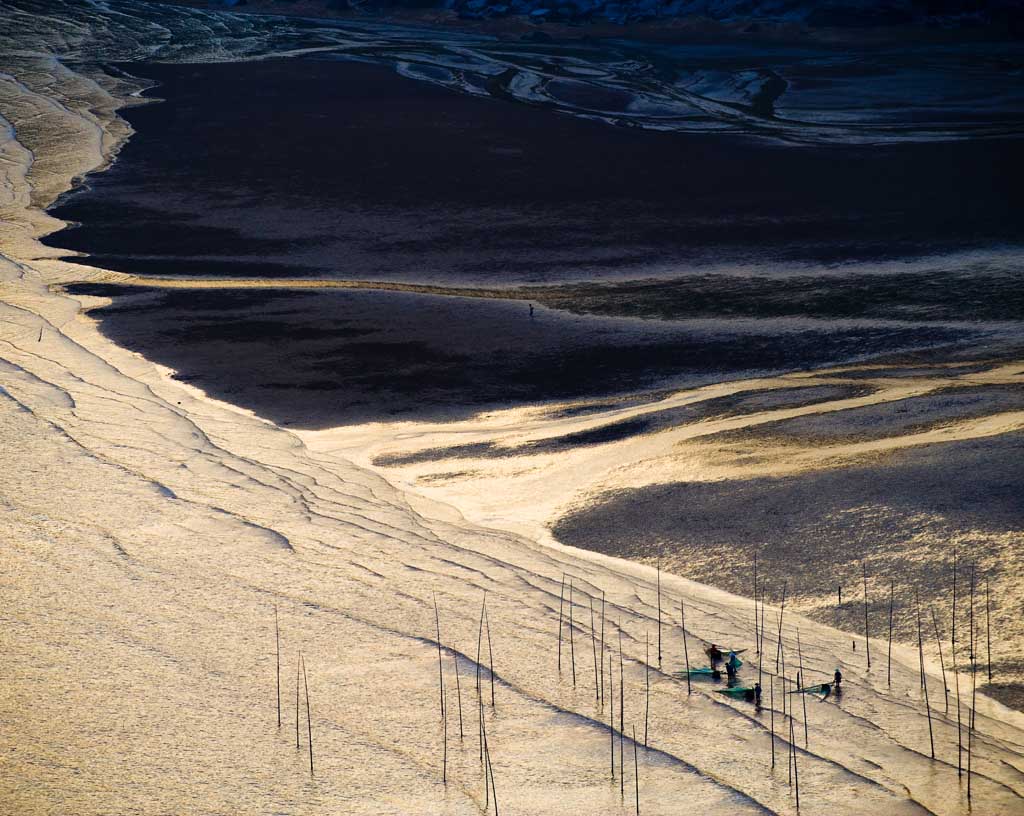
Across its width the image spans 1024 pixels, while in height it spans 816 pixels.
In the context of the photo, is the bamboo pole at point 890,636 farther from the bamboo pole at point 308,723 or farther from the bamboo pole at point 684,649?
the bamboo pole at point 308,723

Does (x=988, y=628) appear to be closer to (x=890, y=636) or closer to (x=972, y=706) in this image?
(x=890, y=636)

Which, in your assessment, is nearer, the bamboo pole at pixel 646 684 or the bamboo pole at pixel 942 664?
the bamboo pole at pixel 646 684

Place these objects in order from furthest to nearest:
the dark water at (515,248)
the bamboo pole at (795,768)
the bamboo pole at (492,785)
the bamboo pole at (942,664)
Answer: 1. the dark water at (515,248)
2. the bamboo pole at (942,664)
3. the bamboo pole at (795,768)
4. the bamboo pole at (492,785)

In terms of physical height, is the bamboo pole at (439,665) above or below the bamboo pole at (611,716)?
above

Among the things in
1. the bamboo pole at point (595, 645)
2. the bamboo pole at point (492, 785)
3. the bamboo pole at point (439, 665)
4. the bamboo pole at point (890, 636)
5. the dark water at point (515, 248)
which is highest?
the dark water at point (515, 248)

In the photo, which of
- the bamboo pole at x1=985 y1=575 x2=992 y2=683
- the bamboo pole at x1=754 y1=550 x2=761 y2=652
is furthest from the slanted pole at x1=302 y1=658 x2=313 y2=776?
the bamboo pole at x1=985 y1=575 x2=992 y2=683

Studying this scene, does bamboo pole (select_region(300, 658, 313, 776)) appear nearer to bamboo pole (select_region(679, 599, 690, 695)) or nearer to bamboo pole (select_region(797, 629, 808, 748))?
bamboo pole (select_region(679, 599, 690, 695))

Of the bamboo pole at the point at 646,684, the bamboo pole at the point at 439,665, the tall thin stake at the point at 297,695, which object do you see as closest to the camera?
the tall thin stake at the point at 297,695

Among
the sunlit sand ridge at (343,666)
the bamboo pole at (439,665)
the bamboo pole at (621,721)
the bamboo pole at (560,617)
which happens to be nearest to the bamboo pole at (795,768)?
the sunlit sand ridge at (343,666)
